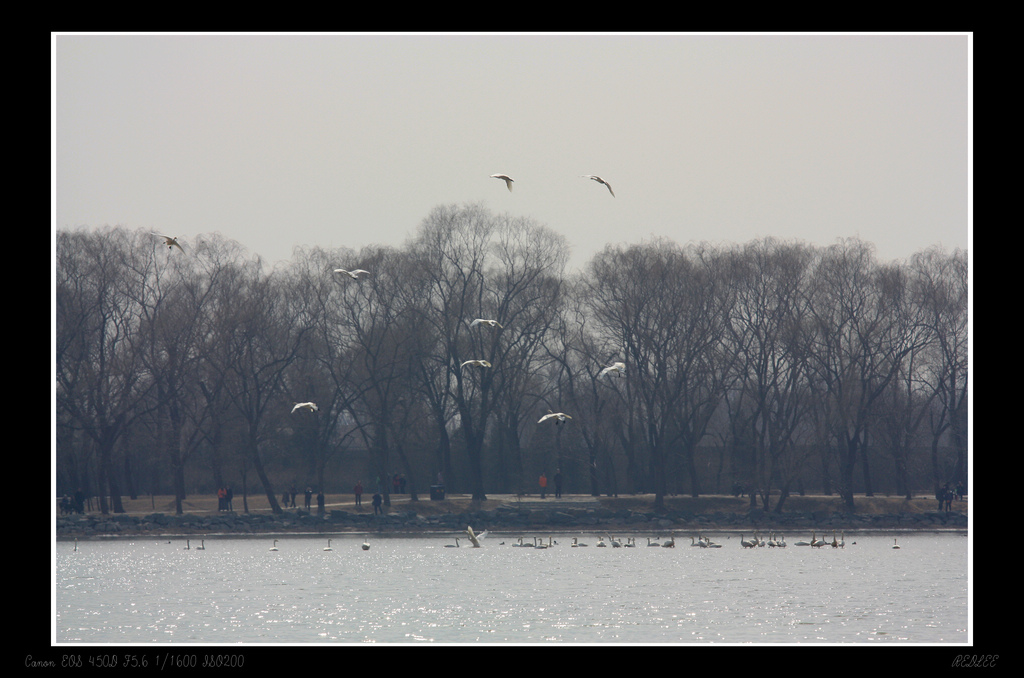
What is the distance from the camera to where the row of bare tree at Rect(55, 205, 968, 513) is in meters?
49.5

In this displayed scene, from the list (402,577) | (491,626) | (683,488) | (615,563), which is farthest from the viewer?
(683,488)

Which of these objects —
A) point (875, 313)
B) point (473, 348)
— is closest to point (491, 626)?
point (473, 348)

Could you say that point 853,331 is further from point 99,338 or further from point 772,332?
point 99,338

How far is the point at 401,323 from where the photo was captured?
53.6 metres

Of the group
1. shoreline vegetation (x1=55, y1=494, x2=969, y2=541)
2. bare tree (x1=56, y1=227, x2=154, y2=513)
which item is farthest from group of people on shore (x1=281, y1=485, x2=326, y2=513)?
bare tree (x1=56, y1=227, x2=154, y2=513)

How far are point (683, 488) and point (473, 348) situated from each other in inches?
516

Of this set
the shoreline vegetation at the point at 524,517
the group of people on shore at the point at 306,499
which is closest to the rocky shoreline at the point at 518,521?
the shoreline vegetation at the point at 524,517

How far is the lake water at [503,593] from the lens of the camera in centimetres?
2342

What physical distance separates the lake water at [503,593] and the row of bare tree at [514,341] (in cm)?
797

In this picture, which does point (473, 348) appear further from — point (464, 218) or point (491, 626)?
point (491, 626)

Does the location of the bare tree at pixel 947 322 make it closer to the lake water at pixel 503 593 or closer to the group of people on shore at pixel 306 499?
the lake water at pixel 503 593

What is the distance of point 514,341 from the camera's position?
176 feet

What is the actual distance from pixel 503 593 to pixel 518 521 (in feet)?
65.8
